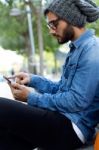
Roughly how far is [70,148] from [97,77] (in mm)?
520

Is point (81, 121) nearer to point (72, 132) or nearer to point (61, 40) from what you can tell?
point (72, 132)

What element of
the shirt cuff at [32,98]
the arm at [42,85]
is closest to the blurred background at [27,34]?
the arm at [42,85]

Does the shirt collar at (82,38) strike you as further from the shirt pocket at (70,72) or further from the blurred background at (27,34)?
the blurred background at (27,34)

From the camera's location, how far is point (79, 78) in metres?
3.12

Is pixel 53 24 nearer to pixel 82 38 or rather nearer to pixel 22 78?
pixel 82 38

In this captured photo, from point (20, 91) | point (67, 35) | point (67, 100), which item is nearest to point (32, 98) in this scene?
point (20, 91)

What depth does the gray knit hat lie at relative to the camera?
128 inches

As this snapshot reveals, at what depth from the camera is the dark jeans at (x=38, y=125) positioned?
3.18 meters

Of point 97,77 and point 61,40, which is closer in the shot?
point 97,77

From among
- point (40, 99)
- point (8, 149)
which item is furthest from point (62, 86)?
point (8, 149)

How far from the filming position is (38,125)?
3.19 meters

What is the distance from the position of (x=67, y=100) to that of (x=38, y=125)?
255mm

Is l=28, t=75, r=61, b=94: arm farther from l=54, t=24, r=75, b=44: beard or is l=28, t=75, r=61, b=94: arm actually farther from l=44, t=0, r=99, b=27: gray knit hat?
l=44, t=0, r=99, b=27: gray knit hat

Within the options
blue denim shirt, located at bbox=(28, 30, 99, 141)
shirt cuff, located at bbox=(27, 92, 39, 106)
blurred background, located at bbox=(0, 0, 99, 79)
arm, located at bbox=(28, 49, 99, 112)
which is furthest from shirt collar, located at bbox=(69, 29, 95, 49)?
blurred background, located at bbox=(0, 0, 99, 79)
